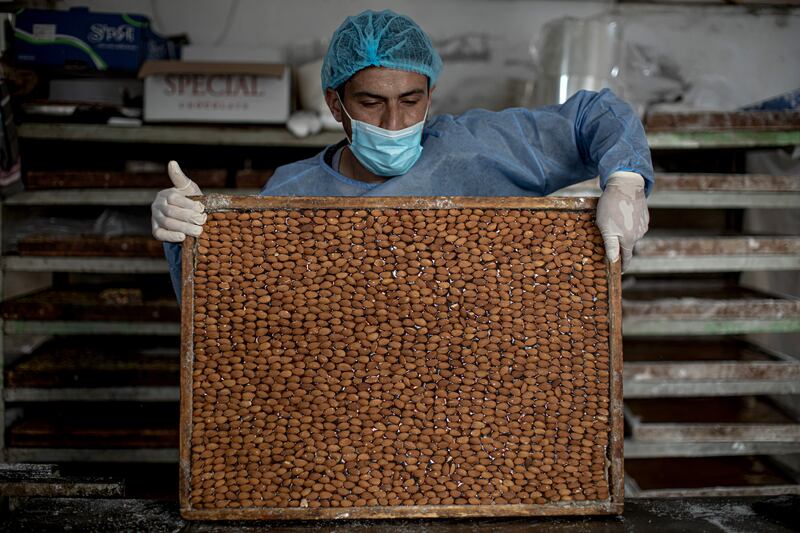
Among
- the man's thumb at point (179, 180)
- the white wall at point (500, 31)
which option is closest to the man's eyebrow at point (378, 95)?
the man's thumb at point (179, 180)

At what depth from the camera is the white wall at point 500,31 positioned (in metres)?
2.94

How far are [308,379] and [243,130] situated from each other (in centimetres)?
163

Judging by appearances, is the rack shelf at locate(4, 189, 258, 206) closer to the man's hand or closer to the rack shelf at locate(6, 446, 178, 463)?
the rack shelf at locate(6, 446, 178, 463)

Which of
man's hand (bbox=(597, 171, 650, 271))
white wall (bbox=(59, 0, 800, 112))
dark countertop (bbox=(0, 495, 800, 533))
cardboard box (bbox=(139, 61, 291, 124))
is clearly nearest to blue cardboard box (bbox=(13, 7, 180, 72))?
cardboard box (bbox=(139, 61, 291, 124))

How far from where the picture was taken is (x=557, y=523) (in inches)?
45.7

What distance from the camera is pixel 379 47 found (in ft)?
4.82

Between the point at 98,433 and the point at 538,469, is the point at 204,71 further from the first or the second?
the point at 538,469

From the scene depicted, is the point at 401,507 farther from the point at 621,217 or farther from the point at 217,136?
the point at 217,136

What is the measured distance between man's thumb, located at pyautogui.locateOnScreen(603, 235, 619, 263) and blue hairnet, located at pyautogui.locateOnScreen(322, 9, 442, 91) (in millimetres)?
651

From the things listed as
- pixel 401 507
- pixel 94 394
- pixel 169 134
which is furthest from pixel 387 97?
pixel 94 394

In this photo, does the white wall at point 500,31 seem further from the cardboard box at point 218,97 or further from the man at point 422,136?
the man at point 422,136

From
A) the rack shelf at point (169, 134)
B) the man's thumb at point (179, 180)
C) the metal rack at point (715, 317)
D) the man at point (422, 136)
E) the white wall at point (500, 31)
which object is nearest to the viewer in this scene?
the man's thumb at point (179, 180)

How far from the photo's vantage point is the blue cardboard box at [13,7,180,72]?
8.24ft

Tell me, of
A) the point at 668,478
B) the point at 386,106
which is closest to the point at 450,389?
the point at 386,106
